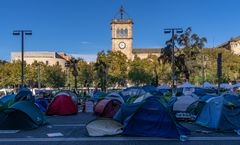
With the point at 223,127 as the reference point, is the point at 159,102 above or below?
above

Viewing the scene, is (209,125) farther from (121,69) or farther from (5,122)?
(121,69)

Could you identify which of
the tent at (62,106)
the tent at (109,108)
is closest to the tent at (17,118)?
the tent at (109,108)

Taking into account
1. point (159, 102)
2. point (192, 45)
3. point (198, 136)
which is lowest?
point (198, 136)

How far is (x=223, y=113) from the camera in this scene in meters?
15.6

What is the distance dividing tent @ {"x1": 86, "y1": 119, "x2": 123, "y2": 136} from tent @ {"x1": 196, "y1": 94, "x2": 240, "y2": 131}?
14.1 ft

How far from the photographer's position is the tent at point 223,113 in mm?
15492

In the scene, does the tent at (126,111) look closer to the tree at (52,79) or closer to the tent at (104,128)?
the tent at (104,128)

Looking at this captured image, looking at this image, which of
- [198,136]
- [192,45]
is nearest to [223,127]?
[198,136]

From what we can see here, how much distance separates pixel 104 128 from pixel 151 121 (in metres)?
1.82

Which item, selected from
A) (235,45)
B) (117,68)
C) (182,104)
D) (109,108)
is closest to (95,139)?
(109,108)

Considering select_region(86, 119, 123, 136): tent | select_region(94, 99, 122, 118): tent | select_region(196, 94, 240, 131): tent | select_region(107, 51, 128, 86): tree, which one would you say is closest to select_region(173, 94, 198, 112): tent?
select_region(94, 99, 122, 118): tent

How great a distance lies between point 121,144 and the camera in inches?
483

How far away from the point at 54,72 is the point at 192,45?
4157 cm

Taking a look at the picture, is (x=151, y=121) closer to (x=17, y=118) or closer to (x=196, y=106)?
(x=17, y=118)
